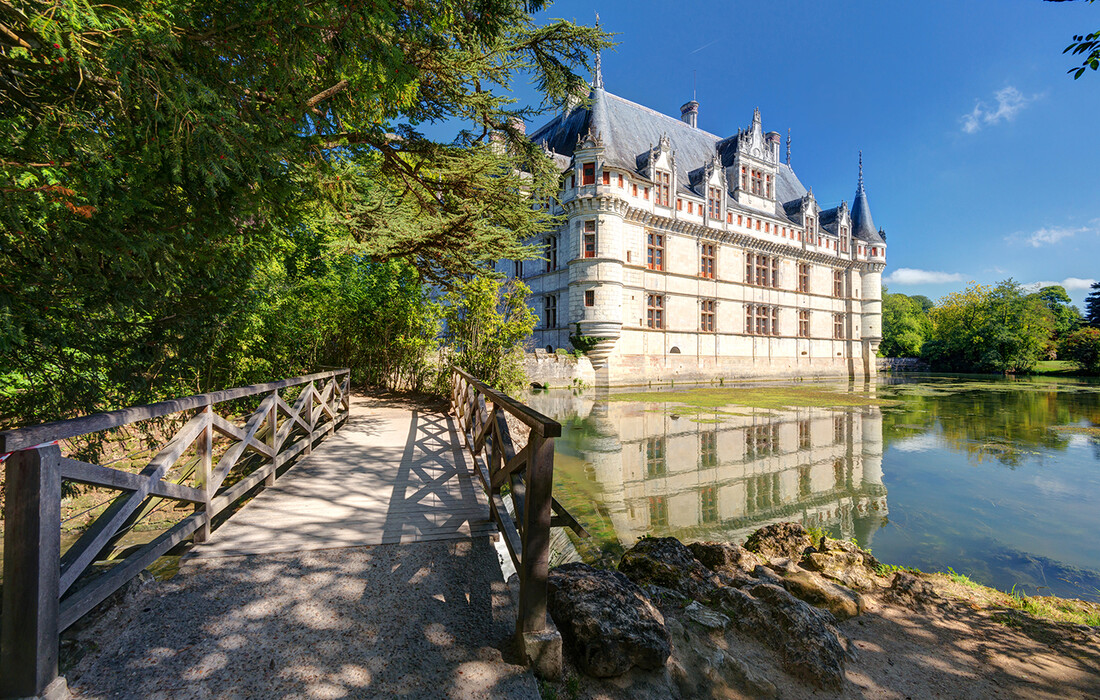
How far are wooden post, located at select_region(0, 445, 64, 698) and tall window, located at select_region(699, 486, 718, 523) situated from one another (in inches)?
241

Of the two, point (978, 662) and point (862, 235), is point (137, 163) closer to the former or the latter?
point (978, 662)

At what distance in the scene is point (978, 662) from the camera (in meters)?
3.11

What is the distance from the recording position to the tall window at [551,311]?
2511 centimetres

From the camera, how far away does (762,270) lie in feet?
99.8

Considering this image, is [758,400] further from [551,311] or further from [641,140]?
[641,140]

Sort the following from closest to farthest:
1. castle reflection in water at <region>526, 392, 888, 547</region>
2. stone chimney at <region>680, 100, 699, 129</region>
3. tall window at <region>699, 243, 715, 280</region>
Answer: castle reflection in water at <region>526, 392, 888, 547</region>
tall window at <region>699, 243, 715, 280</region>
stone chimney at <region>680, 100, 699, 129</region>

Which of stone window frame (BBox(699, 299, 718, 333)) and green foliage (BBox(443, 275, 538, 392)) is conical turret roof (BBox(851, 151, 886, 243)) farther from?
green foliage (BBox(443, 275, 538, 392))

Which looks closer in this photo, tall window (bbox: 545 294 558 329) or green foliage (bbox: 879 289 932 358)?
tall window (bbox: 545 294 558 329)

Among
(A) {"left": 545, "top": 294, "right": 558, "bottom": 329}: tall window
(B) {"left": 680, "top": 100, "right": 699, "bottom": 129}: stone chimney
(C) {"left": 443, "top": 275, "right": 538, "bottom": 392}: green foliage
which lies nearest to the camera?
(C) {"left": 443, "top": 275, "right": 538, "bottom": 392}: green foliage

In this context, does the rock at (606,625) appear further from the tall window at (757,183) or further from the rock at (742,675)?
the tall window at (757,183)

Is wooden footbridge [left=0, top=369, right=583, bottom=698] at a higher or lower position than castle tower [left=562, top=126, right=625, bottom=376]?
lower

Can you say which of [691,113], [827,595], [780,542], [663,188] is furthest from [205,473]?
[691,113]

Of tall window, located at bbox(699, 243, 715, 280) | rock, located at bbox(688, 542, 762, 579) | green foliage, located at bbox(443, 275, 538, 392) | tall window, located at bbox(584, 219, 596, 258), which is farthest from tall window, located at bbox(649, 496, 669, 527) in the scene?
tall window, located at bbox(699, 243, 715, 280)

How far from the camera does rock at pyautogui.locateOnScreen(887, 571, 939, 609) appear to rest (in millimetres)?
3900
